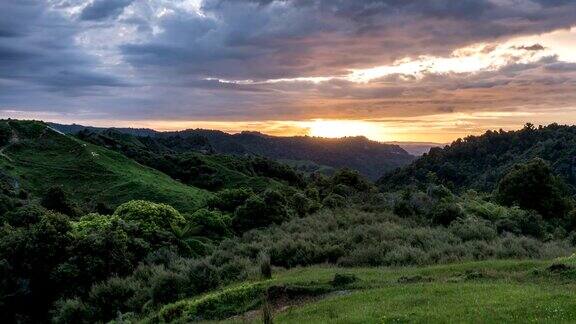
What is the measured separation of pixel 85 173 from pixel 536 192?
57055 millimetres

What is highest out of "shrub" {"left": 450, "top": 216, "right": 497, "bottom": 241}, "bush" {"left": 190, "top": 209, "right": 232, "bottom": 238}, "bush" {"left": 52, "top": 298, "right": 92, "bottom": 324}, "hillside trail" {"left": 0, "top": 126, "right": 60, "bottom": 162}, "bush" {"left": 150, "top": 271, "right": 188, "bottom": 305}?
"hillside trail" {"left": 0, "top": 126, "right": 60, "bottom": 162}

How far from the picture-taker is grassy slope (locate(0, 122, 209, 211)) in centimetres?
6316

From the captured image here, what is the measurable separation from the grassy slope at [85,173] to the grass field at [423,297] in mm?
38546

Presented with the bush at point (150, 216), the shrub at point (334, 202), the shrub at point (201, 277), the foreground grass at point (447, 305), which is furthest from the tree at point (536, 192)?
the foreground grass at point (447, 305)

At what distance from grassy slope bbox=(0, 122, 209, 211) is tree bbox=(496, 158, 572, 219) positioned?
32880 millimetres

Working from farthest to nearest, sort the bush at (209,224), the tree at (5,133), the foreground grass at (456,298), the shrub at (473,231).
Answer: the tree at (5,133), the bush at (209,224), the shrub at (473,231), the foreground grass at (456,298)

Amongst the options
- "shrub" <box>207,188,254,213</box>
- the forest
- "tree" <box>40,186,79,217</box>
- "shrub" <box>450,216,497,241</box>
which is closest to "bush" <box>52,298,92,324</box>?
the forest

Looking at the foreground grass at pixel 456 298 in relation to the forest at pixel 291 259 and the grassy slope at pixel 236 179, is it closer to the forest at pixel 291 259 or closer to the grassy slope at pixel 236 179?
the forest at pixel 291 259

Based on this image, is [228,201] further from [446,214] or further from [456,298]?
[456,298]

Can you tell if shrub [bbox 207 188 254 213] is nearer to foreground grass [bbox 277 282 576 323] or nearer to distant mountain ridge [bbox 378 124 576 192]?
foreground grass [bbox 277 282 576 323]

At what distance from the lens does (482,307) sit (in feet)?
45.5

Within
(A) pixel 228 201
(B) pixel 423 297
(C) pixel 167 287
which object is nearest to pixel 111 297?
(C) pixel 167 287

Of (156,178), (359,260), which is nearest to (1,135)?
(156,178)

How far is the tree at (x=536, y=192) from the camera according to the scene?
49531 mm
